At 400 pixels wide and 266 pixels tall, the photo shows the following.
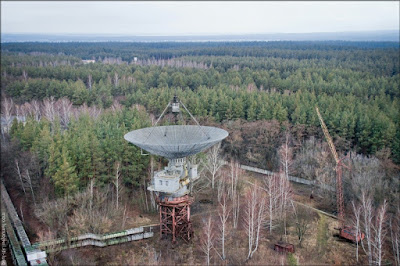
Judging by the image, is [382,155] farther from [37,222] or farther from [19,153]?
[19,153]

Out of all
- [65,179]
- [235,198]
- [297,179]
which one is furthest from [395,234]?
[65,179]

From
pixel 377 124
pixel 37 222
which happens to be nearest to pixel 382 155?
pixel 377 124

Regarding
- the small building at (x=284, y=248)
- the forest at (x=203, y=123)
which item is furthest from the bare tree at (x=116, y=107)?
the small building at (x=284, y=248)

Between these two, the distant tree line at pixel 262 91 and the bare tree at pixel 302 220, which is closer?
the bare tree at pixel 302 220

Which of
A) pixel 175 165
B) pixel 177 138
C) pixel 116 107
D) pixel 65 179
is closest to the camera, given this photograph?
pixel 175 165

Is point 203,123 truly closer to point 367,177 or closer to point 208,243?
point 367,177

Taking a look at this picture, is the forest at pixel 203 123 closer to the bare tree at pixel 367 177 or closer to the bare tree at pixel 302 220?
the bare tree at pixel 367 177

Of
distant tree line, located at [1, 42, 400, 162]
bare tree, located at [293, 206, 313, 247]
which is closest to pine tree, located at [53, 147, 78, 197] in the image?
bare tree, located at [293, 206, 313, 247]
